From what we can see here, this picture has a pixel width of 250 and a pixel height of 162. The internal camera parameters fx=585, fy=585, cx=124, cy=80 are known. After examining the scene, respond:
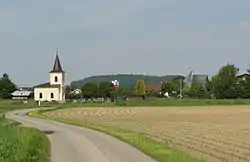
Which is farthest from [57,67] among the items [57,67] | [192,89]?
[192,89]

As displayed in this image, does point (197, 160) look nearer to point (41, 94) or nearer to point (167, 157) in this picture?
point (167, 157)

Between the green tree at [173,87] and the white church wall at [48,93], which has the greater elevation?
the green tree at [173,87]

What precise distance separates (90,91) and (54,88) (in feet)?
43.0

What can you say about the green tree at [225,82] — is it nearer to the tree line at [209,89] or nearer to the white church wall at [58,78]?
the tree line at [209,89]

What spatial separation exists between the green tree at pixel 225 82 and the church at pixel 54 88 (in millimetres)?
41783

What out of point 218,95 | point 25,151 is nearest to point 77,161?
point 25,151

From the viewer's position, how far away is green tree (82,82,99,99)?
552ft

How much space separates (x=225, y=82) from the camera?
159 m

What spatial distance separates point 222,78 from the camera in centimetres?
16212

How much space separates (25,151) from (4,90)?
162 metres

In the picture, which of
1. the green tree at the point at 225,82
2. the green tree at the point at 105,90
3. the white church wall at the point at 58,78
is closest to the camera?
the green tree at the point at 225,82

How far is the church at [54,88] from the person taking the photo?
15938 cm

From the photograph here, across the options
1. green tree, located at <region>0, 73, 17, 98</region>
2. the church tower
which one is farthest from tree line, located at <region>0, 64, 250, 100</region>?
the church tower

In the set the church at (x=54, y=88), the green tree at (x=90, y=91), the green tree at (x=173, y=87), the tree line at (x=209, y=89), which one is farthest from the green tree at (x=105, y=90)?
the green tree at (x=173, y=87)
